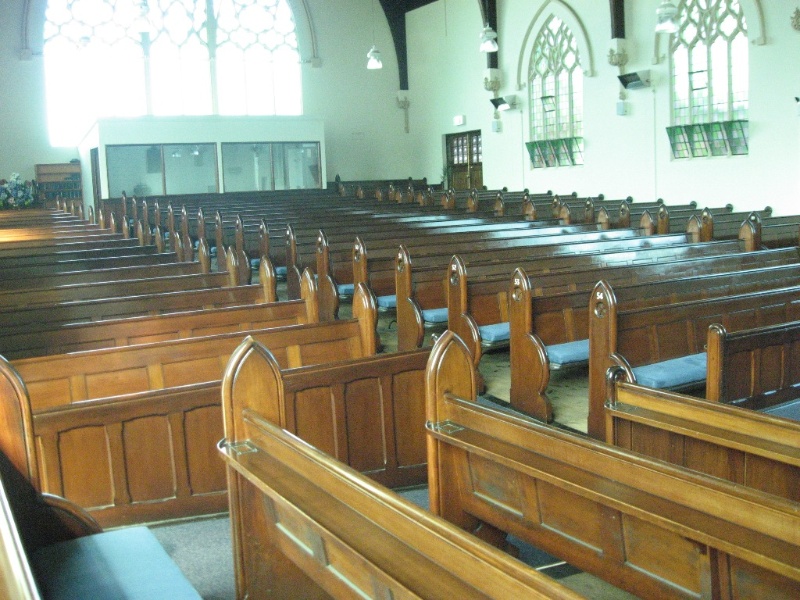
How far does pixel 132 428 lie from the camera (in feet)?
9.21

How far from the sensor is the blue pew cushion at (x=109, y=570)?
1.72m

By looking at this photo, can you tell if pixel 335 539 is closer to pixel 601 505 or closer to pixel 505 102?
pixel 601 505

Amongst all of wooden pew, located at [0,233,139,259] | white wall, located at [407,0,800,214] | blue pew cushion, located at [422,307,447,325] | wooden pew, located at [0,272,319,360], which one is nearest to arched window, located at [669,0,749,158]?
white wall, located at [407,0,800,214]

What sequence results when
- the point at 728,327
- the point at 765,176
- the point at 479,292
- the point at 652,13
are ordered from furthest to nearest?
1. the point at 652,13
2. the point at 765,176
3. the point at 479,292
4. the point at 728,327

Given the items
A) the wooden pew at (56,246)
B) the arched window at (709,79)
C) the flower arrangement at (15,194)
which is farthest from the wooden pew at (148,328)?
the flower arrangement at (15,194)

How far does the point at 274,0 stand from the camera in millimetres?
18922

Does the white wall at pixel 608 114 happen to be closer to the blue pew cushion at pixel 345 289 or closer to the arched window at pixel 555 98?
the arched window at pixel 555 98

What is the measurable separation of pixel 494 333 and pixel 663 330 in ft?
3.72

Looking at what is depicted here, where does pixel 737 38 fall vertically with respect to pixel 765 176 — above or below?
above

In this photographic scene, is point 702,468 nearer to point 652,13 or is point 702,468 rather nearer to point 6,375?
point 6,375

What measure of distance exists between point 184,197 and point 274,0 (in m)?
6.81

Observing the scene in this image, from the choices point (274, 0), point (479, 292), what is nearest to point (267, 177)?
point (274, 0)

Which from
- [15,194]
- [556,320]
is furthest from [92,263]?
[15,194]

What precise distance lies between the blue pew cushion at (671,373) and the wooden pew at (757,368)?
1.21ft
